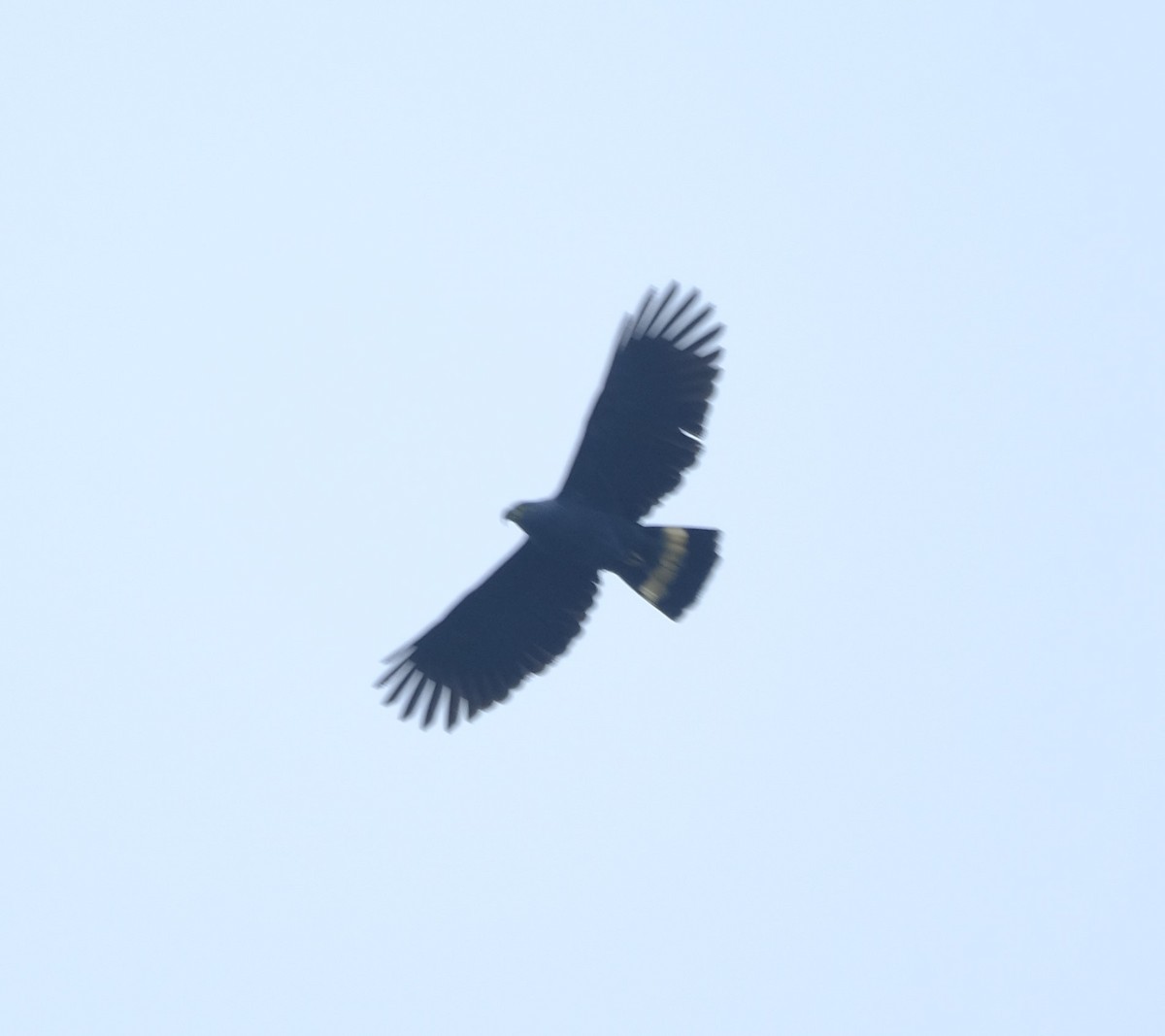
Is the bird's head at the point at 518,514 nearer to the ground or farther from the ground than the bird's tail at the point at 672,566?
nearer to the ground

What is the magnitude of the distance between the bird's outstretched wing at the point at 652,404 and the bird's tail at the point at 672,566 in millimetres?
361

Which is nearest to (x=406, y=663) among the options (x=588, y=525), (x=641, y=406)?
(x=588, y=525)

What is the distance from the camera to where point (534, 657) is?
1498cm

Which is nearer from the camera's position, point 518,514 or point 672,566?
point 518,514

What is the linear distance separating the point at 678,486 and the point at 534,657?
2.05 metres

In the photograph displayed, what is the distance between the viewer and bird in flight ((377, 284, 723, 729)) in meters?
13.9

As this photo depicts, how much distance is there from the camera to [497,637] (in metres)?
15.0

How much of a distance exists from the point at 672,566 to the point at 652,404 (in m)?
1.36

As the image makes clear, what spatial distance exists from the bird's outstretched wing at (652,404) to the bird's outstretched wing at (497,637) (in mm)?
1031

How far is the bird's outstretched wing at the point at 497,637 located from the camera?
14.7m

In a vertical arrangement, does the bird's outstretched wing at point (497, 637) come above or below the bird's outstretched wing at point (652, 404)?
below

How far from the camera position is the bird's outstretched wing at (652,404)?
45.6 ft

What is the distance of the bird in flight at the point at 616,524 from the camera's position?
548 inches

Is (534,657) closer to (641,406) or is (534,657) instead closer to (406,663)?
(406,663)
